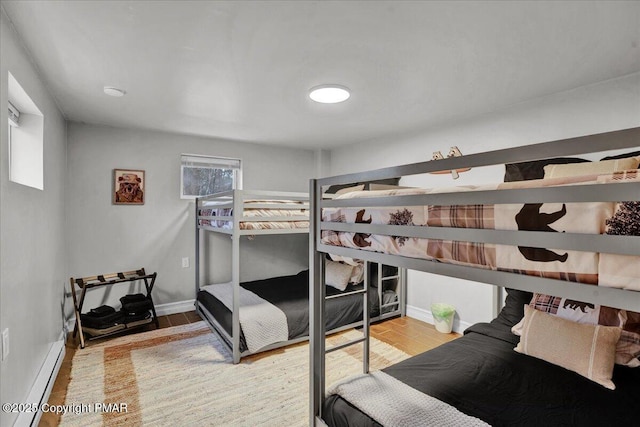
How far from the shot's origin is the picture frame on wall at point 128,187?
3.39m

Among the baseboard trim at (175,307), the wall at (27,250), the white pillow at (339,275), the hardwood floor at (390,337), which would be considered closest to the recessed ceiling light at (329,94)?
the wall at (27,250)

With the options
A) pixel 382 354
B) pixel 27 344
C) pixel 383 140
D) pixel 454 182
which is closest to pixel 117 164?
pixel 27 344

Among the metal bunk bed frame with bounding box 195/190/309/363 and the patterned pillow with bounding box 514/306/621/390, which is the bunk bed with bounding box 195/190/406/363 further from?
the patterned pillow with bounding box 514/306/621/390

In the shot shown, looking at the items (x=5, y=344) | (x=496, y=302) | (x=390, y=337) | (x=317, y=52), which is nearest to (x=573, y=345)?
(x=496, y=302)

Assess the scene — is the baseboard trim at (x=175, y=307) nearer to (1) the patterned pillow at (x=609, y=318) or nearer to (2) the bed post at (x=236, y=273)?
(2) the bed post at (x=236, y=273)

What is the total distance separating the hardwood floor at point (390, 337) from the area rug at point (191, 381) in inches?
2.3

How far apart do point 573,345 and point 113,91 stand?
3397 mm

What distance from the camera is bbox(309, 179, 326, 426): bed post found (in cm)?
160

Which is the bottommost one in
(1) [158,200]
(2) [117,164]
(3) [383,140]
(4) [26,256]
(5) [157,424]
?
(5) [157,424]

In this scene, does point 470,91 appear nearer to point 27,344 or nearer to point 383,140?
point 383,140

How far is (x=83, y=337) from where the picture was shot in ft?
9.41

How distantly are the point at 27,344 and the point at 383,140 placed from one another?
145 inches

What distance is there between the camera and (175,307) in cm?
372

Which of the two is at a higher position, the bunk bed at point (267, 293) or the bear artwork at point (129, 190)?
the bear artwork at point (129, 190)
